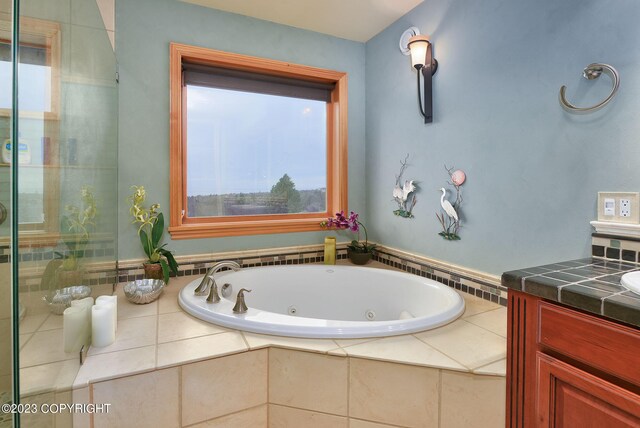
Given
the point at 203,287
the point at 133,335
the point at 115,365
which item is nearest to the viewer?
the point at 115,365

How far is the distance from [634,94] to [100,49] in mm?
2237

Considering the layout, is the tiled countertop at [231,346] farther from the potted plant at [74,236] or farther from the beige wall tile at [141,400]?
the potted plant at [74,236]

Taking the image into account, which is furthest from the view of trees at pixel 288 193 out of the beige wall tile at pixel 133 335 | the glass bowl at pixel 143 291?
the beige wall tile at pixel 133 335

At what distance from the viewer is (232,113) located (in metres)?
2.51

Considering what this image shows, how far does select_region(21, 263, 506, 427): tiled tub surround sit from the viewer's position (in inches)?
45.2

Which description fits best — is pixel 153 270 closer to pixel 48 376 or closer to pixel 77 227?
pixel 77 227

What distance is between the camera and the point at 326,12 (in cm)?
235

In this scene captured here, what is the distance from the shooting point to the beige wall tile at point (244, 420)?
1259mm

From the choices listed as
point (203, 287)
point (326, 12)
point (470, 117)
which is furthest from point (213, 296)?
point (326, 12)

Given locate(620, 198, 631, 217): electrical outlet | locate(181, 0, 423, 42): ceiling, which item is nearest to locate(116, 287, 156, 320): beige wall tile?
locate(181, 0, 423, 42): ceiling

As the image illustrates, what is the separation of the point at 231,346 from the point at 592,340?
1167 mm

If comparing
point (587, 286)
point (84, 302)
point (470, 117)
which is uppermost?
Result: point (470, 117)

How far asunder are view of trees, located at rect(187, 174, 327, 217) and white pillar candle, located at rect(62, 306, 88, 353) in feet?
4.17

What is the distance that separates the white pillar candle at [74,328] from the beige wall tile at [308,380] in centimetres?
67
